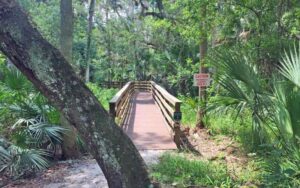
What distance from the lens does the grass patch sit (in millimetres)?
4597

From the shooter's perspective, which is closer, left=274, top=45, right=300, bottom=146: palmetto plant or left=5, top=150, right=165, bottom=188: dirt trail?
left=274, top=45, right=300, bottom=146: palmetto plant

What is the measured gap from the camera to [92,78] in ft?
96.2

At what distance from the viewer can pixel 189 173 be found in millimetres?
4934

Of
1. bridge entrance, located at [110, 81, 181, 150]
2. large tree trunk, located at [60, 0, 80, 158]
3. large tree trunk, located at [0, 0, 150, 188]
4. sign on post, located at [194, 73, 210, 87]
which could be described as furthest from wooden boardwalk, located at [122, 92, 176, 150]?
large tree trunk, located at [0, 0, 150, 188]

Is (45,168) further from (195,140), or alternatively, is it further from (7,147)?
(195,140)

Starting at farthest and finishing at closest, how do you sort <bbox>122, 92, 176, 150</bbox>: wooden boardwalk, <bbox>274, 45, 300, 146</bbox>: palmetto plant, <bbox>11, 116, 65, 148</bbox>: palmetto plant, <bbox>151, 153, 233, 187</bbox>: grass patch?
1. <bbox>122, 92, 176, 150</bbox>: wooden boardwalk
2. <bbox>11, 116, 65, 148</bbox>: palmetto plant
3. <bbox>151, 153, 233, 187</bbox>: grass patch
4. <bbox>274, 45, 300, 146</bbox>: palmetto plant

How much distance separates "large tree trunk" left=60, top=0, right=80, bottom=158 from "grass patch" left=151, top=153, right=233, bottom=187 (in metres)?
1.91

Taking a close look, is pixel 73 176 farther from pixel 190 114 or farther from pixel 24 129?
pixel 190 114

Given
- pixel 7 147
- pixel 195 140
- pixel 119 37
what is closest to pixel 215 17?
pixel 195 140

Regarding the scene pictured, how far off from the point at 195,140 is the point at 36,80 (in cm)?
520

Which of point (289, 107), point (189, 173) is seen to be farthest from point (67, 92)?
point (189, 173)

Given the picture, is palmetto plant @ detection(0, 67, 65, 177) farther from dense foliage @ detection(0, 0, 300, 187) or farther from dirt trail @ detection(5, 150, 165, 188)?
dirt trail @ detection(5, 150, 165, 188)

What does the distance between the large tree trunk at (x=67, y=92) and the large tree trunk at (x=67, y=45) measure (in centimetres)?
371

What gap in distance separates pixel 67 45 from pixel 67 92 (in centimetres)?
390
